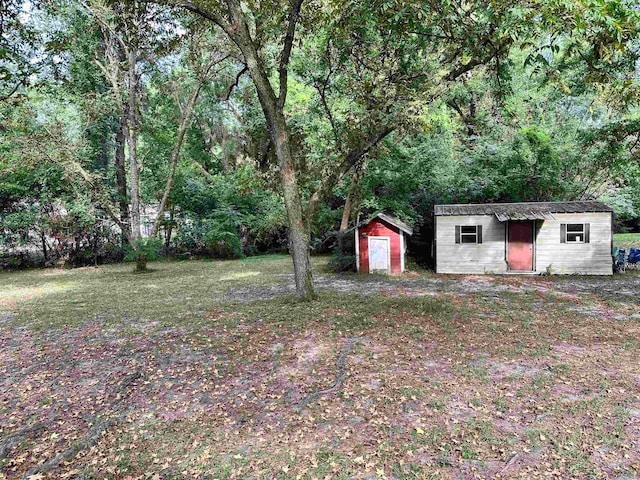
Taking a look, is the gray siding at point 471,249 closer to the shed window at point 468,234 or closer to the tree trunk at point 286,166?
the shed window at point 468,234

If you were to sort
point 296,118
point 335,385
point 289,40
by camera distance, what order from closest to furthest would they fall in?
point 335,385, point 289,40, point 296,118

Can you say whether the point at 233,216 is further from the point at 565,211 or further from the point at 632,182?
the point at 632,182

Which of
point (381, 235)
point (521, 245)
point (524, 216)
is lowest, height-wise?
point (521, 245)

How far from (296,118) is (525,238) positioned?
10.6 m

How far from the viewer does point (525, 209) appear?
14336 mm

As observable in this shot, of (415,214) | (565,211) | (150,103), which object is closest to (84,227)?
(150,103)

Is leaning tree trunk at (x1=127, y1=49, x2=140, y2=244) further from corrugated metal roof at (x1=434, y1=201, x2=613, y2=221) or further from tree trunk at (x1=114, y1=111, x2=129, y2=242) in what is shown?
corrugated metal roof at (x1=434, y1=201, x2=613, y2=221)

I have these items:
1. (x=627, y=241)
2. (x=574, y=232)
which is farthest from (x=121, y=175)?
(x=627, y=241)

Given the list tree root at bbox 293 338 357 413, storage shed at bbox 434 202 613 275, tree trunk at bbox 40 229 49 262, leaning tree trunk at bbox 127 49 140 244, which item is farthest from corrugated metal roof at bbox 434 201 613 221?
tree trunk at bbox 40 229 49 262

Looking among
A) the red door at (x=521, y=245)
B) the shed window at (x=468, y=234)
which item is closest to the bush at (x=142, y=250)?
the shed window at (x=468, y=234)

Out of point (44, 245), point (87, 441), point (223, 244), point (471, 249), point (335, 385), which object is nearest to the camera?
point (87, 441)

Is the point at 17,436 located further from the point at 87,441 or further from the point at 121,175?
the point at 121,175

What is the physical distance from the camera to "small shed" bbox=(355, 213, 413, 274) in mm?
14781

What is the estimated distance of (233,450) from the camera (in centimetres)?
366
